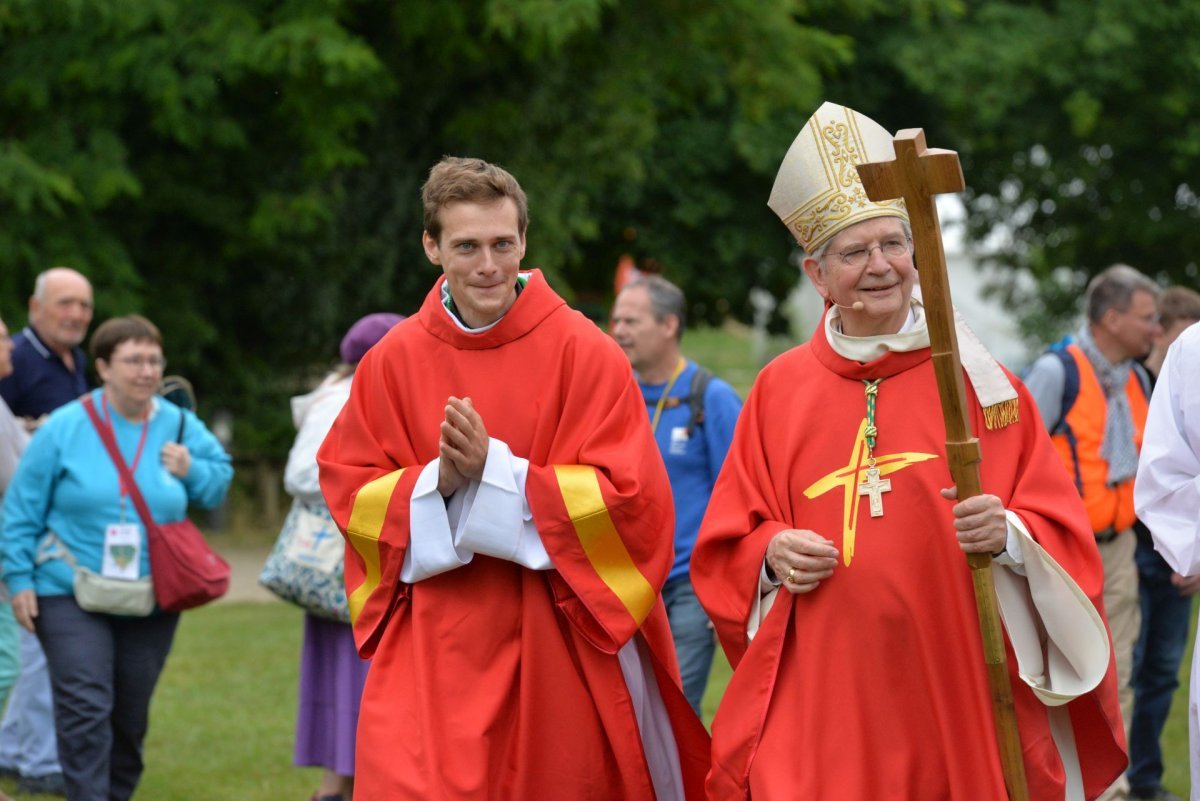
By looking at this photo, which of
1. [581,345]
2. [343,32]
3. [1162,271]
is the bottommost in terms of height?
[581,345]

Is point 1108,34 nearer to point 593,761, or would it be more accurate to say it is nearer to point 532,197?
point 532,197

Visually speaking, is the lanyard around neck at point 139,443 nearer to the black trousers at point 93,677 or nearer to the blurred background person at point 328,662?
the black trousers at point 93,677

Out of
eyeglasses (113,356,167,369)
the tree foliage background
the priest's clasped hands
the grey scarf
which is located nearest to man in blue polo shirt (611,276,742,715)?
the grey scarf

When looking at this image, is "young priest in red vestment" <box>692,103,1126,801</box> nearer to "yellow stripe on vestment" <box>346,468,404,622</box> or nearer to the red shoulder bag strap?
"yellow stripe on vestment" <box>346,468,404,622</box>

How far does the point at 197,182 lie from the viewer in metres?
18.3

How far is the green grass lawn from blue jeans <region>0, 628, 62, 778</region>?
170 millimetres

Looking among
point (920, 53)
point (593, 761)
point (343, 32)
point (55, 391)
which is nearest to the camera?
point (593, 761)

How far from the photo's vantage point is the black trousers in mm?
7371

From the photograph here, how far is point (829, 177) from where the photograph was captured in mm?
4738

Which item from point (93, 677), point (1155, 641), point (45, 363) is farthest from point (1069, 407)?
point (45, 363)

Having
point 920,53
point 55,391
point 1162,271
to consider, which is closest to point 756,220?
point 920,53

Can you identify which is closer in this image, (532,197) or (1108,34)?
(532,197)

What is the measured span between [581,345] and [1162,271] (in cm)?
1803

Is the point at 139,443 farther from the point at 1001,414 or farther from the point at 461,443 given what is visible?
the point at 1001,414
